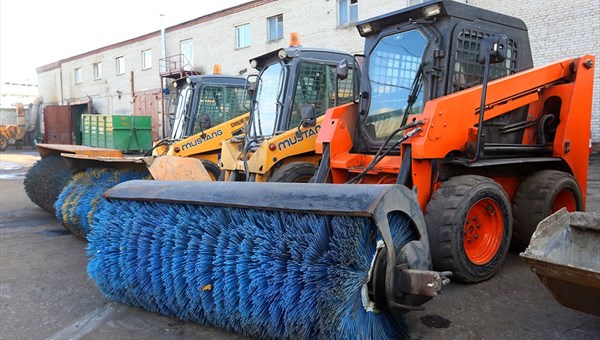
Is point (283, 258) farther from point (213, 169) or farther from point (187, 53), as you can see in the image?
point (187, 53)

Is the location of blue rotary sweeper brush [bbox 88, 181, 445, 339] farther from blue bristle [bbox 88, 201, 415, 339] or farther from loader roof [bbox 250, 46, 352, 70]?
loader roof [bbox 250, 46, 352, 70]

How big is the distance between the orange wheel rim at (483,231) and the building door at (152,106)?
73.6ft

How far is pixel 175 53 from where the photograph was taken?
24156 mm

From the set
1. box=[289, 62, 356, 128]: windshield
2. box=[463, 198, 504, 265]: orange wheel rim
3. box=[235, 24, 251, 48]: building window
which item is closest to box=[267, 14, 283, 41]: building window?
box=[235, 24, 251, 48]: building window

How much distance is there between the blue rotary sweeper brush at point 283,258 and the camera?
2.43 meters

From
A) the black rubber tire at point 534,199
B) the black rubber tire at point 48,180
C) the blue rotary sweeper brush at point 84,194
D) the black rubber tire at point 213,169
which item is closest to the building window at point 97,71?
the black rubber tire at point 48,180

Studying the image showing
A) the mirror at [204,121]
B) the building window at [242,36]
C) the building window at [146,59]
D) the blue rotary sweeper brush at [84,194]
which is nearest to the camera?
the blue rotary sweeper brush at [84,194]

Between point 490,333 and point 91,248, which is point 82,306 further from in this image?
point 490,333

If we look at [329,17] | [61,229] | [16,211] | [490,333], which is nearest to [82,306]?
[490,333]

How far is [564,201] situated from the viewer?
4973 mm

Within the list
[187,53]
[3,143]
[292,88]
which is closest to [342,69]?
[292,88]

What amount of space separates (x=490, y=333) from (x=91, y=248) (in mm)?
2991

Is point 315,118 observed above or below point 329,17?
below

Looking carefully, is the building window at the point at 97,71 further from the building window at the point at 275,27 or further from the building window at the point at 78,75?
the building window at the point at 275,27
